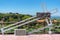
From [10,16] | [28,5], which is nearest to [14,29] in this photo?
[10,16]

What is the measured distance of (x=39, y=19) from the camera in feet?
36.2

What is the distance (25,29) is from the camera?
1072cm

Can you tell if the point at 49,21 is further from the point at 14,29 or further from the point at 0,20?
the point at 0,20

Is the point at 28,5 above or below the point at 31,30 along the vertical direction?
above

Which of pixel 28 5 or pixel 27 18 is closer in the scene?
pixel 27 18

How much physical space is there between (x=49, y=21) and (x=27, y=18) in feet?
3.64

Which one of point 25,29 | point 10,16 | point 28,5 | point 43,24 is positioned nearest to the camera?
point 25,29

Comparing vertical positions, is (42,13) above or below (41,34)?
above

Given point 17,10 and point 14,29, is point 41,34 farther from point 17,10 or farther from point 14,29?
point 17,10

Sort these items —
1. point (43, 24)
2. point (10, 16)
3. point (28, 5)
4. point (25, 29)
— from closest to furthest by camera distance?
point (25, 29), point (43, 24), point (10, 16), point (28, 5)

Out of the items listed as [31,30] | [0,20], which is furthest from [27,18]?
[0,20]

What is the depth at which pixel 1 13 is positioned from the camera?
12.9 meters

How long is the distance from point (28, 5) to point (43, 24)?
9.28ft

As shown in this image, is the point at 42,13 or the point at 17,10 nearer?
the point at 42,13
